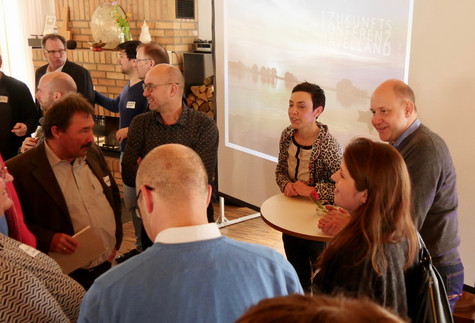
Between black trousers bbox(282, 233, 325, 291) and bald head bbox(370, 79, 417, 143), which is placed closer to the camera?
bald head bbox(370, 79, 417, 143)

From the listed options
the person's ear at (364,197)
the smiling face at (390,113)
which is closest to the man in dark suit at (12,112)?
the smiling face at (390,113)

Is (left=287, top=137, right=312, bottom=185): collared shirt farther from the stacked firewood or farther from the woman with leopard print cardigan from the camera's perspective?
the stacked firewood

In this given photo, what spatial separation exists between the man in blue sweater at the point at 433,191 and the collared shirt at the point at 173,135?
1197mm

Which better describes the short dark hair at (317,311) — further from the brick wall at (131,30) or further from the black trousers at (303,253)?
the brick wall at (131,30)

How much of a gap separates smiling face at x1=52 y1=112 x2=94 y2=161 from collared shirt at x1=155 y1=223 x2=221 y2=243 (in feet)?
4.10

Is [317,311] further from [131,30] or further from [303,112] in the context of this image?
[131,30]

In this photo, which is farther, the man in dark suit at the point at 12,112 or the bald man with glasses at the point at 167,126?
the man in dark suit at the point at 12,112

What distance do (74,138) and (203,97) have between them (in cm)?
321

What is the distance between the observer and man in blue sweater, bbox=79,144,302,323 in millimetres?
1015

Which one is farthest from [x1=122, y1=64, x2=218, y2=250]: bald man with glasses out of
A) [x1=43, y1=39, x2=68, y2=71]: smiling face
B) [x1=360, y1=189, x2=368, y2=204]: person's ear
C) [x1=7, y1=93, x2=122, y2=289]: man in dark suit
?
[x1=43, y1=39, x2=68, y2=71]: smiling face

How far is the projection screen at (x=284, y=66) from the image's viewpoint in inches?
116

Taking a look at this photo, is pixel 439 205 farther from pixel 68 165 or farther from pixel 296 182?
pixel 68 165

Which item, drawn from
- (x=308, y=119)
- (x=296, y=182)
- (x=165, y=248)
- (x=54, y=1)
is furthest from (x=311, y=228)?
(x=54, y=1)

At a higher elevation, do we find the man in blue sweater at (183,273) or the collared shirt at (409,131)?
the collared shirt at (409,131)
